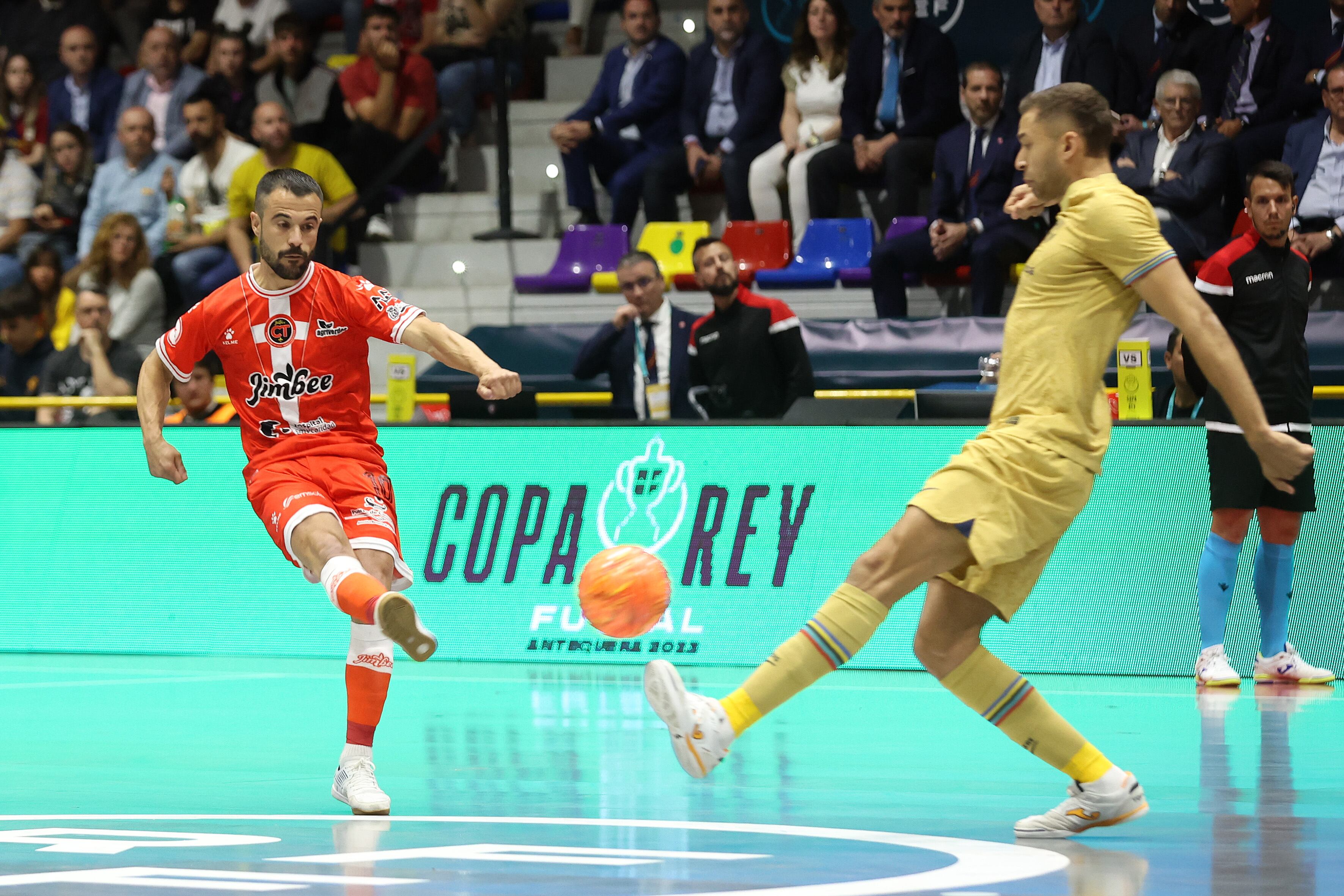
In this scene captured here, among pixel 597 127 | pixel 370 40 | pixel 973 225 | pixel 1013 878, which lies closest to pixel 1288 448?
pixel 1013 878

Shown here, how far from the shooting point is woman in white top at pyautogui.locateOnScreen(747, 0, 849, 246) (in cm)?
1445

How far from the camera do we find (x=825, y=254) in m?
14.3

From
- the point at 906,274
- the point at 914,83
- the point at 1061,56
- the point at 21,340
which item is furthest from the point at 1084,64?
the point at 21,340

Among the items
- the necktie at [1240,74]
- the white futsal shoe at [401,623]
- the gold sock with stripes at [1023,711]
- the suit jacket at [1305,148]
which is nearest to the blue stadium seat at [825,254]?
the necktie at [1240,74]

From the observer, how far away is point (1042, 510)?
4.84 metres

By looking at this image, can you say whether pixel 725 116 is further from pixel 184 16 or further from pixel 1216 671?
pixel 1216 671

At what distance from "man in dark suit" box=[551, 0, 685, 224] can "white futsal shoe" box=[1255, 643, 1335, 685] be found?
7.93m

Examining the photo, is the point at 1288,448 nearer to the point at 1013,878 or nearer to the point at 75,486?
the point at 1013,878

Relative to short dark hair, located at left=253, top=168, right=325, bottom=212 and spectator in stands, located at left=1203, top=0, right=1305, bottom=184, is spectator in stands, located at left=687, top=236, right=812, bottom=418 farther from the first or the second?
short dark hair, located at left=253, top=168, right=325, bottom=212

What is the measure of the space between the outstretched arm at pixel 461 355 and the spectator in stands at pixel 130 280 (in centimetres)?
1027

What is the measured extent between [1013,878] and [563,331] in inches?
413

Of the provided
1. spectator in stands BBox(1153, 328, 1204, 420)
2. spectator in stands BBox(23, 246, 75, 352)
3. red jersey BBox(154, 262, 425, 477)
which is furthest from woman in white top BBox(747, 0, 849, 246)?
red jersey BBox(154, 262, 425, 477)

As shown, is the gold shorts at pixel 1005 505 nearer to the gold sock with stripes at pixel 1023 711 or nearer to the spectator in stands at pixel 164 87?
the gold sock with stripes at pixel 1023 711

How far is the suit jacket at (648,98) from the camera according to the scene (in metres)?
15.3
